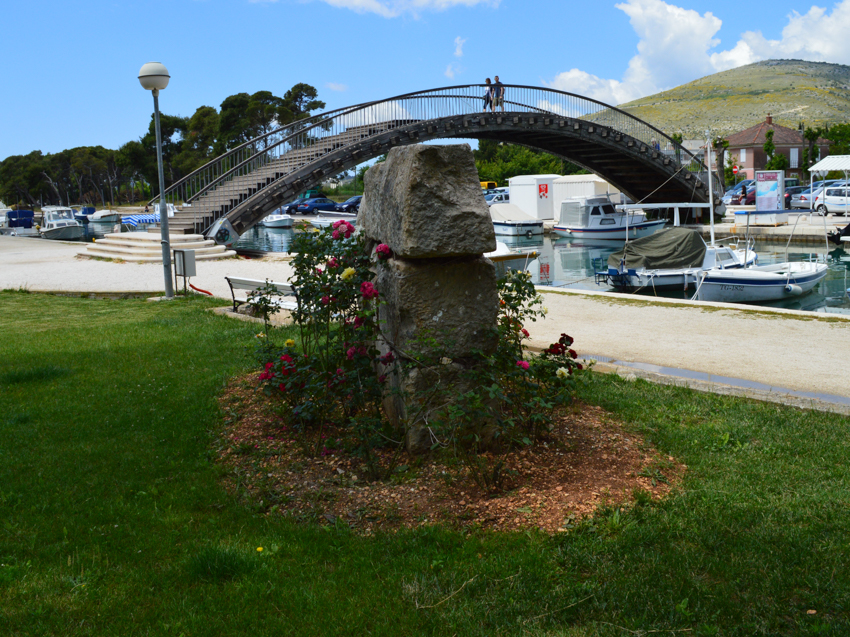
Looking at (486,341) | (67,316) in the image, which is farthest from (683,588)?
(67,316)

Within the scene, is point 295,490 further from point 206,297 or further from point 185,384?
point 206,297

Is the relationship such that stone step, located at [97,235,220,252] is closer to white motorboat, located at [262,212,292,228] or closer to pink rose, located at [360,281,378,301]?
pink rose, located at [360,281,378,301]

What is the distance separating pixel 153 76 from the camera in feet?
40.7

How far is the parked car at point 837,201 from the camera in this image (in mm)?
35500

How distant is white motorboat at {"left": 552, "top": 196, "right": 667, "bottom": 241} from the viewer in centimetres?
3578

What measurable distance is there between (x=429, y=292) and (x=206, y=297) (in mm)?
9554

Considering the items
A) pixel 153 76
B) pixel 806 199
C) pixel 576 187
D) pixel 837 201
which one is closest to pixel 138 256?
pixel 153 76

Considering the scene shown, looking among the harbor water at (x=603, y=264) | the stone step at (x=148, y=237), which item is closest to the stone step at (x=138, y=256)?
the stone step at (x=148, y=237)

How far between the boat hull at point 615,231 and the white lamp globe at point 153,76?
26.8 m

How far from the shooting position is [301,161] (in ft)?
96.2

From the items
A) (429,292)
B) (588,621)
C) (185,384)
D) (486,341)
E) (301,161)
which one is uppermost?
(301,161)

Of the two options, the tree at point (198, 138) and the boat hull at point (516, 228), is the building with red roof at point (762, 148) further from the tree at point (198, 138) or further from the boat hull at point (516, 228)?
the tree at point (198, 138)

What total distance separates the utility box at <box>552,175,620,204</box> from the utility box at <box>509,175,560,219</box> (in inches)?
40.4

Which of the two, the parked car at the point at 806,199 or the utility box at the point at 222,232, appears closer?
the utility box at the point at 222,232
